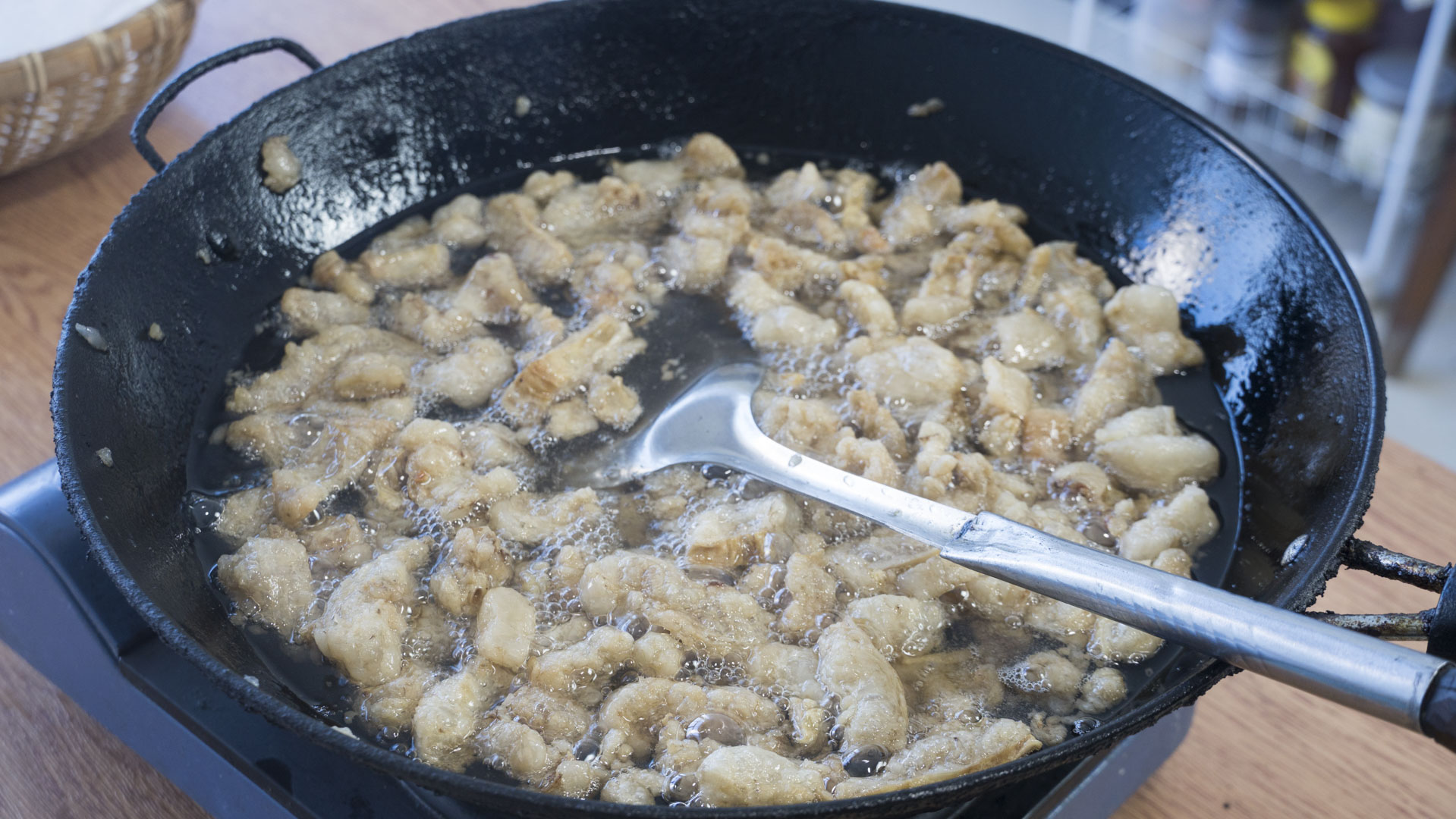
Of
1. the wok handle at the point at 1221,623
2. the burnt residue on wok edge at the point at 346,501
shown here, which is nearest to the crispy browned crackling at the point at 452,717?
the burnt residue on wok edge at the point at 346,501

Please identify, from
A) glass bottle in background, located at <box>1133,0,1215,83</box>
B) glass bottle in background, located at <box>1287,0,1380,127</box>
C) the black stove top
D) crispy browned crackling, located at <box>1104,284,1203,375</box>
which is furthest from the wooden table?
glass bottle in background, located at <box>1133,0,1215,83</box>

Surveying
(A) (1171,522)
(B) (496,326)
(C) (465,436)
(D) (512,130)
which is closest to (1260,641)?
(A) (1171,522)

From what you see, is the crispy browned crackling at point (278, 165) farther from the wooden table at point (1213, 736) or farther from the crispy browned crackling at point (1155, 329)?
the crispy browned crackling at point (1155, 329)

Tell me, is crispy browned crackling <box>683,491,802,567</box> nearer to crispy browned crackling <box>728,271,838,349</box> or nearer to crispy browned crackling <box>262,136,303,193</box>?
crispy browned crackling <box>728,271,838,349</box>

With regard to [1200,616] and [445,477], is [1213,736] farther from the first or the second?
[445,477]

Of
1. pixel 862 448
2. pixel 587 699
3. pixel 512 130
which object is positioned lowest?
pixel 587 699

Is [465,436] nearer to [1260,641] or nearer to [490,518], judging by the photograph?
[490,518]
